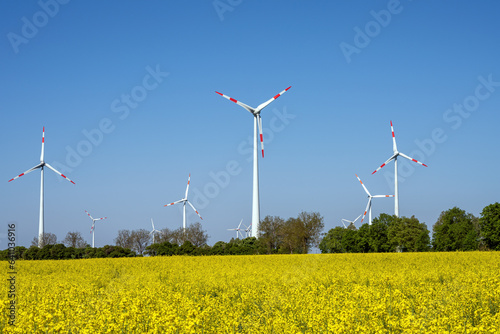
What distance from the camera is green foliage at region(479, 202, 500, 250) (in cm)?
8398

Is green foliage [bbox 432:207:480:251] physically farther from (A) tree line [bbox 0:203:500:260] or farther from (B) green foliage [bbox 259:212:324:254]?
(B) green foliage [bbox 259:212:324:254]

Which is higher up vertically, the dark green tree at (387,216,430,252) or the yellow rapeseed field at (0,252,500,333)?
the dark green tree at (387,216,430,252)

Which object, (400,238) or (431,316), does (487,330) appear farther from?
(400,238)

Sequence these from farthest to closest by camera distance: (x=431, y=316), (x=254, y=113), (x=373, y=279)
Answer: (x=254, y=113) → (x=373, y=279) → (x=431, y=316)

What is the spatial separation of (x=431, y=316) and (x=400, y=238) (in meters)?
86.4

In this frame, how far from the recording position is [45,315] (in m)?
10.8

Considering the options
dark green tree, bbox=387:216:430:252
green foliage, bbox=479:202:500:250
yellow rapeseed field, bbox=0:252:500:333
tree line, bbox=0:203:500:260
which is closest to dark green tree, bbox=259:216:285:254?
tree line, bbox=0:203:500:260

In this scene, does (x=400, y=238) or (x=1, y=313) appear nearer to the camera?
(x=1, y=313)

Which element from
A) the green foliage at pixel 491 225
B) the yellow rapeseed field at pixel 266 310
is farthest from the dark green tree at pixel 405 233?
the yellow rapeseed field at pixel 266 310

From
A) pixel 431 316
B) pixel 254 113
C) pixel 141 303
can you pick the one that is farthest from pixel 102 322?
pixel 254 113

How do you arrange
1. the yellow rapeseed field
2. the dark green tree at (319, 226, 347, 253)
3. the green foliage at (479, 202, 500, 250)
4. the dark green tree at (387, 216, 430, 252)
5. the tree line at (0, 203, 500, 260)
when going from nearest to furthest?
the yellow rapeseed field → the tree line at (0, 203, 500, 260) → the green foliage at (479, 202, 500, 250) → the dark green tree at (387, 216, 430, 252) → the dark green tree at (319, 226, 347, 253)

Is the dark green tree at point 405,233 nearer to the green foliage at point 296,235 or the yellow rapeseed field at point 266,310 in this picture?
the green foliage at point 296,235

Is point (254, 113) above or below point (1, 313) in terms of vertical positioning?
above

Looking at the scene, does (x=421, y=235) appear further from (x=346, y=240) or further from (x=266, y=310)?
(x=266, y=310)
